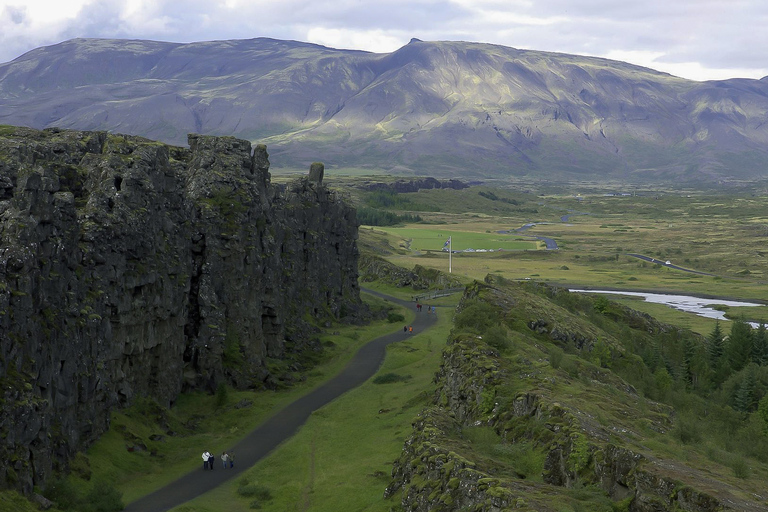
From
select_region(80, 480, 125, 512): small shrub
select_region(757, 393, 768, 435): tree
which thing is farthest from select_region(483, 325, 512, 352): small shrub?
select_region(80, 480, 125, 512): small shrub

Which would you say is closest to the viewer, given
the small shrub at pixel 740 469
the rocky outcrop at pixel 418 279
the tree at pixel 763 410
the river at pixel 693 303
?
the small shrub at pixel 740 469

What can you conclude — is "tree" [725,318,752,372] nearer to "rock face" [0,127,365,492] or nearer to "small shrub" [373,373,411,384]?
"small shrub" [373,373,411,384]

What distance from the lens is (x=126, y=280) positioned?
76938 millimetres

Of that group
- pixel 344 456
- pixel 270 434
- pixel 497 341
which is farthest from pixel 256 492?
pixel 497 341

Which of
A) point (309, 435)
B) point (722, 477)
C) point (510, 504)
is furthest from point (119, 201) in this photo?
point (722, 477)

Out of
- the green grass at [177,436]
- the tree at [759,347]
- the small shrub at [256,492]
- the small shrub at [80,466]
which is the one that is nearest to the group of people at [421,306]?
the green grass at [177,436]

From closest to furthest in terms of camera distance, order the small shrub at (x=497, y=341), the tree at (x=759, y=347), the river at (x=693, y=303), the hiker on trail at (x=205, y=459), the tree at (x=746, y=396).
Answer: the hiker on trail at (x=205, y=459)
the small shrub at (x=497, y=341)
the tree at (x=746, y=396)
the tree at (x=759, y=347)
the river at (x=693, y=303)

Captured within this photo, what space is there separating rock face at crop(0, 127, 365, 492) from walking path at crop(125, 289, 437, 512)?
7975mm

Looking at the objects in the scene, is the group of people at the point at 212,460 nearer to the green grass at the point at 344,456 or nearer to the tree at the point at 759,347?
the green grass at the point at 344,456

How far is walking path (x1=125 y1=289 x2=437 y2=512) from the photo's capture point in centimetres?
6334

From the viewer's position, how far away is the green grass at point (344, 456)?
2376 inches

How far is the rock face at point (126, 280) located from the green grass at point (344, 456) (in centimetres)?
1406

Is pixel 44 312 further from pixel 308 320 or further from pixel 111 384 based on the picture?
pixel 308 320

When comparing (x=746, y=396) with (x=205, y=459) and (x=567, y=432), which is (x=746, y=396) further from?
(x=205, y=459)
